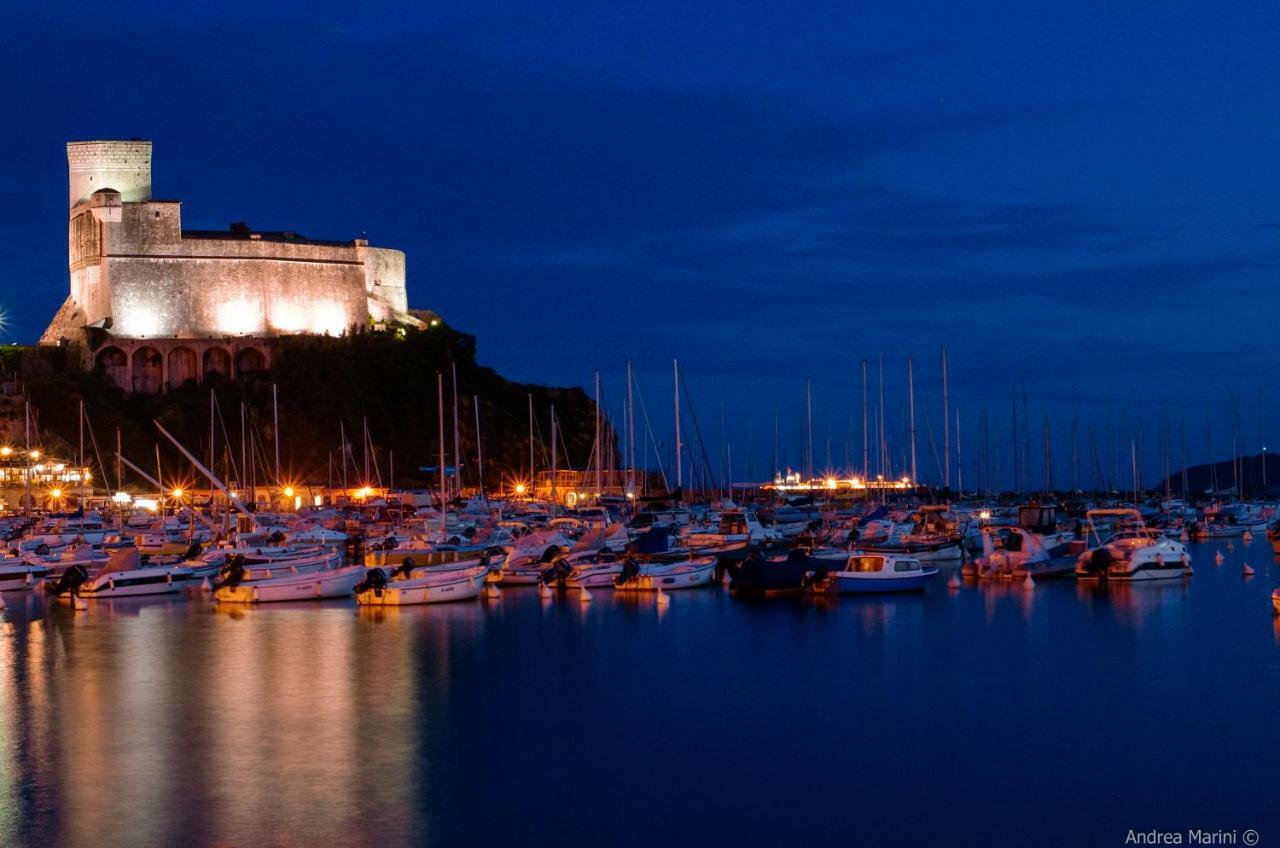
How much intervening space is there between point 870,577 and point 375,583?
10.4 m

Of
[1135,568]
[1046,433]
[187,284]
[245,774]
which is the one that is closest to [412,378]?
[187,284]

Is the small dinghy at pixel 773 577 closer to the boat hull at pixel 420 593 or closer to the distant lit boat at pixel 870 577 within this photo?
the distant lit boat at pixel 870 577

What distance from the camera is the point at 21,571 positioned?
128 feet

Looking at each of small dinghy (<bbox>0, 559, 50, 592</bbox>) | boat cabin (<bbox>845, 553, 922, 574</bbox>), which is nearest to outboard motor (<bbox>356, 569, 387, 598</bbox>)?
boat cabin (<bbox>845, 553, 922, 574</bbox>)

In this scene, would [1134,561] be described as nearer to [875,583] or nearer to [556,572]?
[875,583]

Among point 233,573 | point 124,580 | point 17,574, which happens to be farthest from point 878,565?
point 17,574

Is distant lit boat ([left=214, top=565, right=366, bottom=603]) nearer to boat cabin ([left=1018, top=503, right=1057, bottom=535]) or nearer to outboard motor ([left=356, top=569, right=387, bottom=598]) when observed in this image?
outboard motor ([left=356, top=569, right=387, bottom=598])

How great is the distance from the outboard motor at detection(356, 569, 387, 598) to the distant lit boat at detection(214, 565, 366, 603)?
1.67 meters

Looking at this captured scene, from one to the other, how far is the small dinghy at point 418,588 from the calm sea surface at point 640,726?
2.86 ft

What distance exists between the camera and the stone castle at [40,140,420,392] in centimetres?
7544

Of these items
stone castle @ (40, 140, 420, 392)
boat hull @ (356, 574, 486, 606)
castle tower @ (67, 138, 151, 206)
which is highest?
castle tower @ (67, 138, 151, 206)

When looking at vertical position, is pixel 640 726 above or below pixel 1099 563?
below

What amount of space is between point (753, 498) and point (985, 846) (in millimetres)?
58216

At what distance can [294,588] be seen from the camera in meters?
34.8
